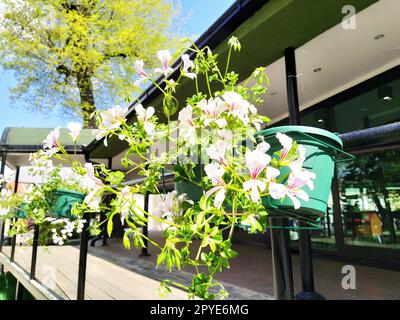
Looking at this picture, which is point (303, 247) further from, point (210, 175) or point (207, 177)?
point (210, 175)

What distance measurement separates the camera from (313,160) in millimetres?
772

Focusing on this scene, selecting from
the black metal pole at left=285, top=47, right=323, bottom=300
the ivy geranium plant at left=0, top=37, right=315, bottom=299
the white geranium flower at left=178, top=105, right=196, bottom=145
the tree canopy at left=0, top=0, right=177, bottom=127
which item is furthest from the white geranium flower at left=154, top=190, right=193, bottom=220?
the tree canopy at left=0, top=0, right=177, bottom=127

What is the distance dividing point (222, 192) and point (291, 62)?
226 centimetres

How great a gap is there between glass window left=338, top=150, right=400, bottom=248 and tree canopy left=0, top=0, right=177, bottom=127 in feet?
28.2

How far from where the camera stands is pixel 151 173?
0.83 metres

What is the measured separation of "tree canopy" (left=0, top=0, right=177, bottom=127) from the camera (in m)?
10.7

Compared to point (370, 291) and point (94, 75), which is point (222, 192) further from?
point (94, 75)

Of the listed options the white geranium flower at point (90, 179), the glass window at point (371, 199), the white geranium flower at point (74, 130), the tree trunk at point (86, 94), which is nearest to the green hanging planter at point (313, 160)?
the white geranium flower at point (90, 179)

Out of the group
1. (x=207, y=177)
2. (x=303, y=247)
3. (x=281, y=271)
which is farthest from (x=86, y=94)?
(x=207, y=177)

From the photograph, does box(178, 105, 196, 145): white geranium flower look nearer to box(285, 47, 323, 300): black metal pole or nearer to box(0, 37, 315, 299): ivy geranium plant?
box(0, 37, 315, 299): ivy geranium plant

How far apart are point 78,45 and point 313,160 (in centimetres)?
1150

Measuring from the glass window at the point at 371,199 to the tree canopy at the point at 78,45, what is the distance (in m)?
8.61

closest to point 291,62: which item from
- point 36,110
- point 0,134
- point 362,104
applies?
point 362,104

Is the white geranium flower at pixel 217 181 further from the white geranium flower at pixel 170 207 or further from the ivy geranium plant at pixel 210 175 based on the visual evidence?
the white geranium flower at pixel 170 207
